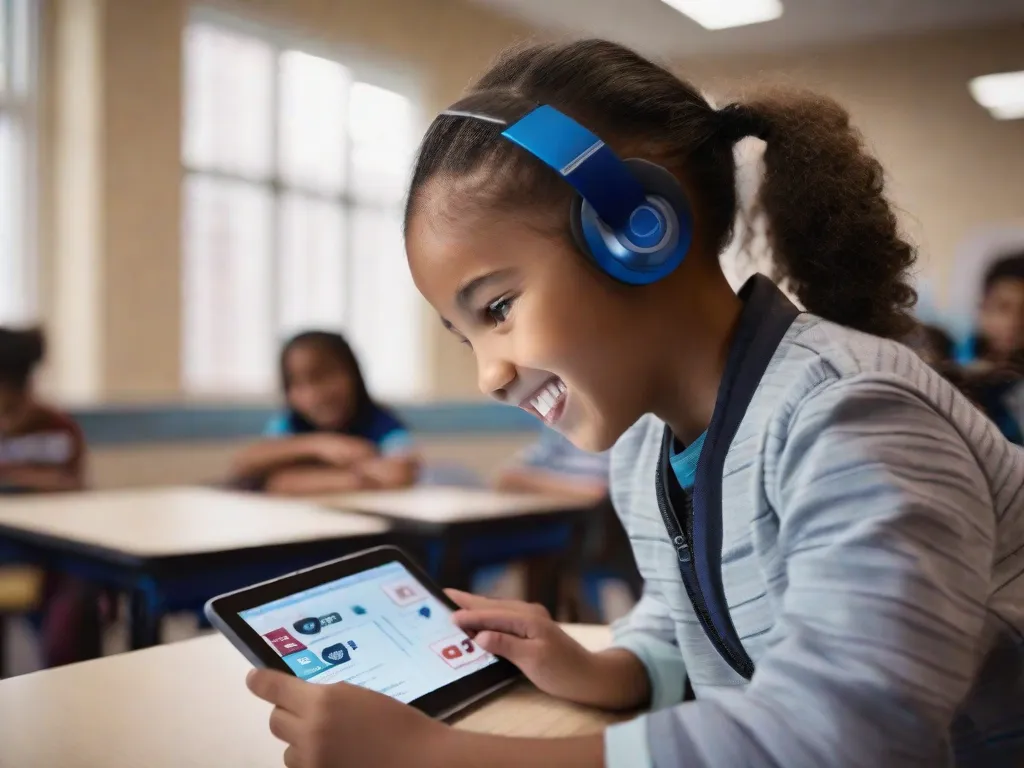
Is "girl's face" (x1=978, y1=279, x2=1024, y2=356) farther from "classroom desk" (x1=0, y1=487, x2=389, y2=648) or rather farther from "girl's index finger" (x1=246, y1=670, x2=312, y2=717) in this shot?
"girl's index finger" (x1=246, y1=670, x2=312, y2=717)

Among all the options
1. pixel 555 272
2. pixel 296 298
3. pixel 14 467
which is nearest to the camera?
pixel 555 272

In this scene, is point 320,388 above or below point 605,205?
below

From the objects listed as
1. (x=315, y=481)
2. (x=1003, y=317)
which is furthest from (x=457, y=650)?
(x=1003, y=317)

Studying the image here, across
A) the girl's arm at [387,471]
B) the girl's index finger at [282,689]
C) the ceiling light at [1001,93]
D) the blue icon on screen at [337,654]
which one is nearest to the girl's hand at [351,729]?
the girl's index finger at [282,689]

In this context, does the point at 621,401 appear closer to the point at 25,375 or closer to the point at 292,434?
the point at 292,434

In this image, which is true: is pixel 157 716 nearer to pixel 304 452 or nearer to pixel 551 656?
pixel 551 656

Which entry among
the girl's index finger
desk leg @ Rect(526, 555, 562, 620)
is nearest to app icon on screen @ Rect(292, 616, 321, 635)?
the girl's index finger

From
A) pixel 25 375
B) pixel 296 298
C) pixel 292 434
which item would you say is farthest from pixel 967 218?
pixel 25 375

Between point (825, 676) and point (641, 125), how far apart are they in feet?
1.25

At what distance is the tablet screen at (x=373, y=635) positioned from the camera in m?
0.65

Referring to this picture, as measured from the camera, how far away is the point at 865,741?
1.46 feet

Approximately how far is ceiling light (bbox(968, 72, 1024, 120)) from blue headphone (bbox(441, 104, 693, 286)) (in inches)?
201

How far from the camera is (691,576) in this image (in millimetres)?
685

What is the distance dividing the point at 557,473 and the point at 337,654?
242 cm
